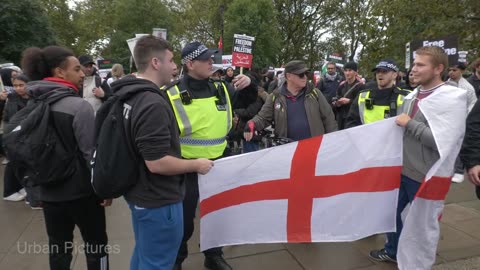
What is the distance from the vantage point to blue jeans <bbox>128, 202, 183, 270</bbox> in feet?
7.18

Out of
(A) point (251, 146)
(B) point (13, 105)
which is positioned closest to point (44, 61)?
(B) point (13, 105)

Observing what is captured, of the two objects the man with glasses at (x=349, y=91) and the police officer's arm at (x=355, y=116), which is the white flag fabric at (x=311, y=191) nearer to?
the police officer's arm at (x=355, y=116)

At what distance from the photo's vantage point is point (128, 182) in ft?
7.00

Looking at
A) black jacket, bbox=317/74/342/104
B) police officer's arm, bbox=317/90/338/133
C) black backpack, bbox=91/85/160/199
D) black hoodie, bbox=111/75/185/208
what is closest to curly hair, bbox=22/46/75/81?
black hoodie, bbox=111/75/185/208

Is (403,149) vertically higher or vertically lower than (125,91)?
lower

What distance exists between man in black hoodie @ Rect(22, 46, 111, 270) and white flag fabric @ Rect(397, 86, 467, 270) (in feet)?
7.59

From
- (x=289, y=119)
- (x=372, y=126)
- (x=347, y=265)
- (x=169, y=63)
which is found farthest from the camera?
(x=289, y=119)

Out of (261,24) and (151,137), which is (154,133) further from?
(261,24)

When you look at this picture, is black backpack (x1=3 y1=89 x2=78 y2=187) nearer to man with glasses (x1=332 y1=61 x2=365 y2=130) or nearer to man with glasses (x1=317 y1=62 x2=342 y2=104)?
man with glasses (x1=332 y1=61 x2=365 y2=130)

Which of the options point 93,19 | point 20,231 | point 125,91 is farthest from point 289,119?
point 93,19

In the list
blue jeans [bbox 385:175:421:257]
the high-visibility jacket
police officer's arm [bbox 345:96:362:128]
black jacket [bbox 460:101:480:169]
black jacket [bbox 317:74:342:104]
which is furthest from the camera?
black jacket [bbox 317:74:342:104]

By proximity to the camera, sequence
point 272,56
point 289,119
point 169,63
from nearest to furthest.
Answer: point 169,63, point 289,119, point 272,56

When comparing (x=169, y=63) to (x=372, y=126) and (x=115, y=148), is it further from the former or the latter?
(x=372, y=126)

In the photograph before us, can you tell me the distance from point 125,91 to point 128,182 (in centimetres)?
51
